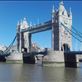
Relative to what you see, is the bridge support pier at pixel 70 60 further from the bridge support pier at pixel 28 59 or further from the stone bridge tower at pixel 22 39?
the stone bridge tower at pixel 22 39

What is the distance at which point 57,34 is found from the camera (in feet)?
257

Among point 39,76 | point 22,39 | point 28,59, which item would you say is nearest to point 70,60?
point 28,59

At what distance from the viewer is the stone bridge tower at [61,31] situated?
253ft

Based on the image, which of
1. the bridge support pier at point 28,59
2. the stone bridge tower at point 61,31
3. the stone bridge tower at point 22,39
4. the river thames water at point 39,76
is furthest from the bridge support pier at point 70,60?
the stone bridge tower at point 22,39

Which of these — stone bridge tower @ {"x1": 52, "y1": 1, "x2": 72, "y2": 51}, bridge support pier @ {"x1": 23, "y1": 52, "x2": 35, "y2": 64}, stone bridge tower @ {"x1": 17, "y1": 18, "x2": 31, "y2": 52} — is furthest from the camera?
stone bridge tower @ {"x1": 17, "y1": 18, "x2": 31, "y2": 52}

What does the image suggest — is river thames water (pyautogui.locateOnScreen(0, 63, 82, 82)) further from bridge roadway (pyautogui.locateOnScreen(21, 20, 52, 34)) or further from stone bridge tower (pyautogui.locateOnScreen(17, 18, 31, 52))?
stone bridge tower (pyautogui.locateOnScreen(17, 18, 31, 52))

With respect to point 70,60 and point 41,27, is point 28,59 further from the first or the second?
point 70,60

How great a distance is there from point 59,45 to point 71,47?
4.16m

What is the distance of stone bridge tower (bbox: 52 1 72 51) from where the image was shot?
77000 millimetres

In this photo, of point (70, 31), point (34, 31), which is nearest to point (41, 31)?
point (34, 31)

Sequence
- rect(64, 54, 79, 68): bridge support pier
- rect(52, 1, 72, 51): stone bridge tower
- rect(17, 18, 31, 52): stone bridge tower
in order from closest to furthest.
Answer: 1. rect(64, 54, 79, 68): bridge support pier
2. rect(52, 1, 72, 51): stone bridge tower
3. rect(17, 18, 31, 52): stone bridge tower

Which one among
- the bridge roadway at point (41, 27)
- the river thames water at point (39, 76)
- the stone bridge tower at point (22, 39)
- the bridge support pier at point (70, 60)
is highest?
the bridge roadway at point (41, 27)

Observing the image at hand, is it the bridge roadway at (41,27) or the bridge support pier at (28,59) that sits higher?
the bridge roadway at (41,27)

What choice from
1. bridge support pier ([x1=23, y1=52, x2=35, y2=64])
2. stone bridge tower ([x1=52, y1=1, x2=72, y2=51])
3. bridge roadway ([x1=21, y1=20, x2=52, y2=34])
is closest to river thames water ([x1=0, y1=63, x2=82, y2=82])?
stone bridge tower ([x1=52, y1=1, x2=72, y2=51])
